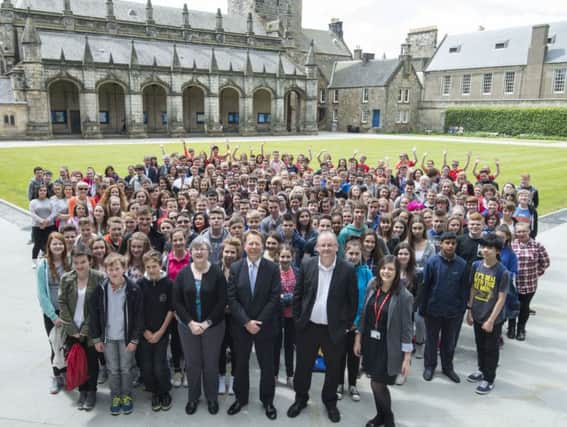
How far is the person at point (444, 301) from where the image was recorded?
5.37 meters

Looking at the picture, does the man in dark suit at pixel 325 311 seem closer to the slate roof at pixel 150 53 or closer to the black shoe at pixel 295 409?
the black shoe at pixel 295 409

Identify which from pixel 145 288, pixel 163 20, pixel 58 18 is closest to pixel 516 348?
pixel 145 288

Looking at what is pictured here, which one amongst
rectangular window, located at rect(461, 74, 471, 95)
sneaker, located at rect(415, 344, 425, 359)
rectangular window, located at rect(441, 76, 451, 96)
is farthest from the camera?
rectangular window, located at rect(441, 76, 451, 96)

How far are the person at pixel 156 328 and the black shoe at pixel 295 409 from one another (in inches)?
50.7

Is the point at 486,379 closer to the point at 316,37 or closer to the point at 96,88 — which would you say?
the point at 96,88

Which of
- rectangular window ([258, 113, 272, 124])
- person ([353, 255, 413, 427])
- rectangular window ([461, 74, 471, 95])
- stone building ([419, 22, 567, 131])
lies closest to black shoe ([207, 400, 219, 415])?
person ([353, 255, 413, 427])

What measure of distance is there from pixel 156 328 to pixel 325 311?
1.78 m

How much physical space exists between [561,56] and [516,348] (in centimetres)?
5593

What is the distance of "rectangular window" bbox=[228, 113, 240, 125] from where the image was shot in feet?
188

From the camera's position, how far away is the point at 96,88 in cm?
4366

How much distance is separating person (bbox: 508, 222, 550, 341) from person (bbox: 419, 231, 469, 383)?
5.02 feet

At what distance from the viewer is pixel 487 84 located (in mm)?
57406

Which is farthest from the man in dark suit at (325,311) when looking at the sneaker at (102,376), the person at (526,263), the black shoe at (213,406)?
the person at (526,263)

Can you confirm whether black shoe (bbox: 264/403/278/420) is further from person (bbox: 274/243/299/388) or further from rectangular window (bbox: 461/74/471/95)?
rectangular window (bbox: 461/74/471/95)
